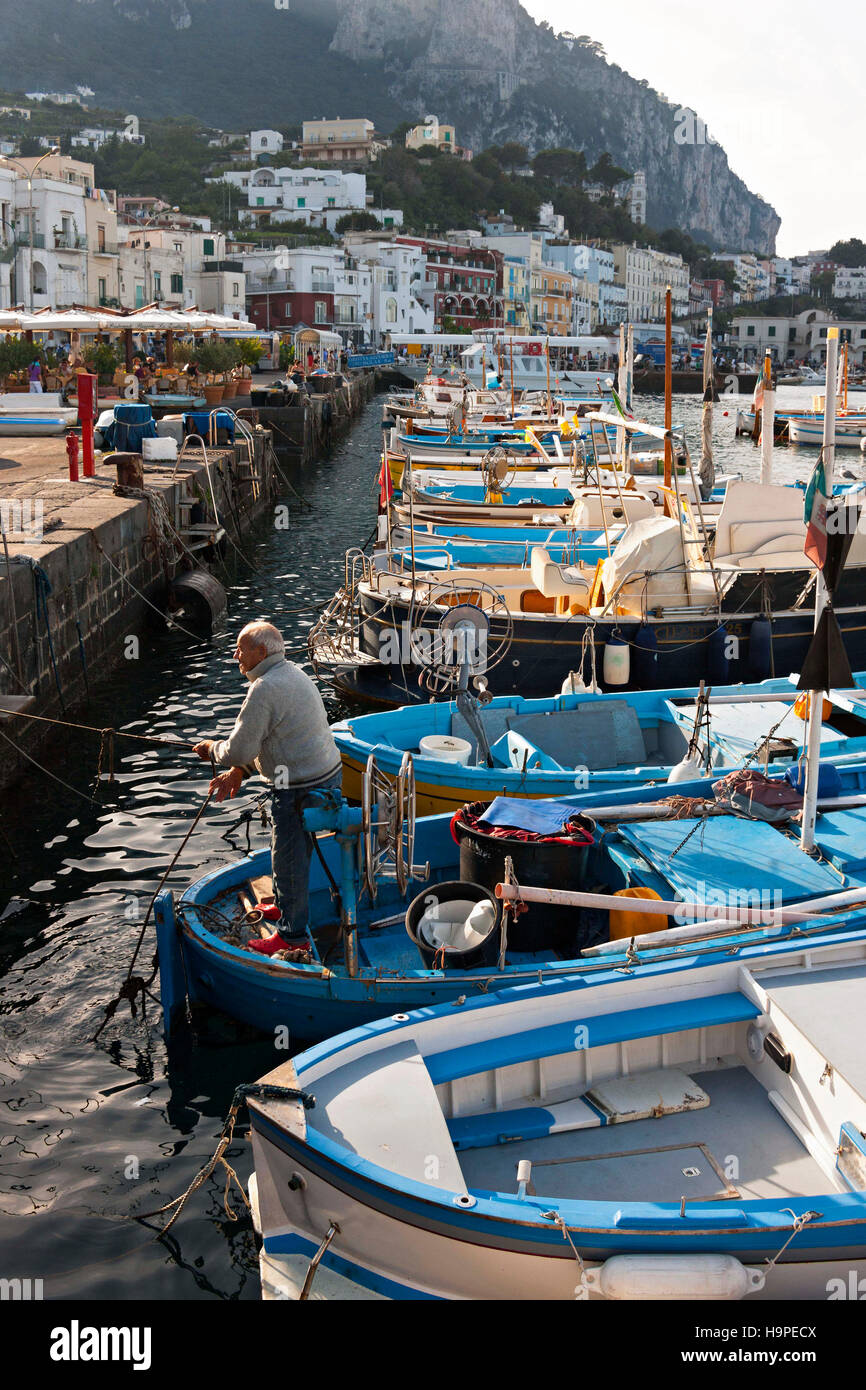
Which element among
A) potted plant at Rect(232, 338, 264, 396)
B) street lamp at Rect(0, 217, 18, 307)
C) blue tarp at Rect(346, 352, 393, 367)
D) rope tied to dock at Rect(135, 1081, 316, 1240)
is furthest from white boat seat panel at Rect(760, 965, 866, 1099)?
blue tarp at Rect(346, 352, 393, 367)

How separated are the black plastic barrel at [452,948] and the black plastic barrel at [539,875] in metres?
0.21

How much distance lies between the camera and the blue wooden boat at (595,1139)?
4586mm

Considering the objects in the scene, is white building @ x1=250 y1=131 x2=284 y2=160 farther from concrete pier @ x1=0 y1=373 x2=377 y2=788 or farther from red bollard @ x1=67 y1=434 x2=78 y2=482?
red bollard @ x1=67 y1=434 x2=78 y2=482

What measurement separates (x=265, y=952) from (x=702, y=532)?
9.54m

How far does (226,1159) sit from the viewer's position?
6492 mm

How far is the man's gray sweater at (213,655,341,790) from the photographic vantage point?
6801 mm

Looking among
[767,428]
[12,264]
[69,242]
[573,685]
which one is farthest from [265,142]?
[573,685]

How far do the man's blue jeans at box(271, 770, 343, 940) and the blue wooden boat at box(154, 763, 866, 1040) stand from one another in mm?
165

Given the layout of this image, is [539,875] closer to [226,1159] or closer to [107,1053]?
[226,1159]

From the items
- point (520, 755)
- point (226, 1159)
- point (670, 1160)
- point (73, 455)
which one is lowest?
point (226, 1159)

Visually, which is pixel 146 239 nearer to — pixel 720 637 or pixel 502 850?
pixel 720 637

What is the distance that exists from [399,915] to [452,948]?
993mm
